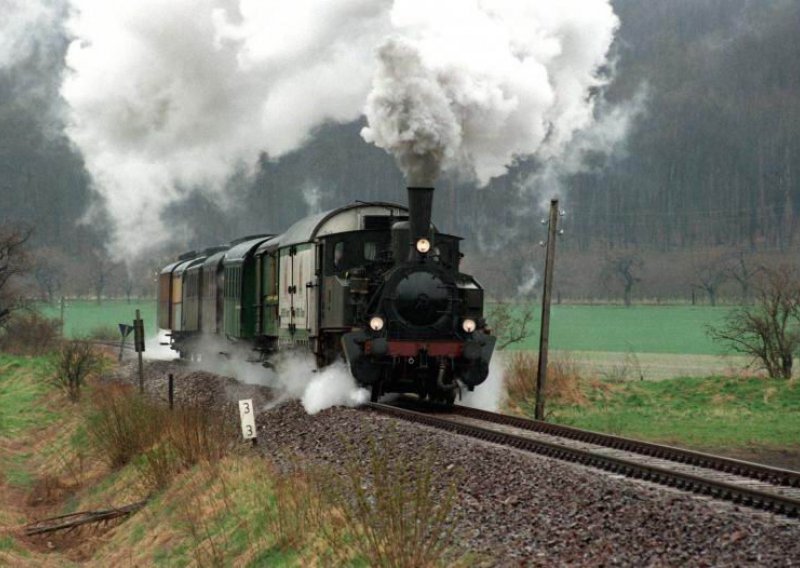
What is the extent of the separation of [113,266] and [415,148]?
181629mm

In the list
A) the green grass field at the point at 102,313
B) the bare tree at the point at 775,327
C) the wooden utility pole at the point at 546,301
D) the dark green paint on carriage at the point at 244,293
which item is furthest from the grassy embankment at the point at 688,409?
the green grass field at the point at 102,313

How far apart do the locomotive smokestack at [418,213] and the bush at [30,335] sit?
34.8 metres

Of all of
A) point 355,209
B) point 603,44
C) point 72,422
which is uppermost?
point 603,44

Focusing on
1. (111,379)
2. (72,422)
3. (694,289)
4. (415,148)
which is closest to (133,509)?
(415,148)

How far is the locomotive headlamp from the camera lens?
17094 millimetres

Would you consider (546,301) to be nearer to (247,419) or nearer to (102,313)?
(247,419)

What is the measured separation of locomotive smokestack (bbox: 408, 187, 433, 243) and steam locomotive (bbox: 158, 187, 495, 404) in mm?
15

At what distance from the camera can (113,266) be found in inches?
7702

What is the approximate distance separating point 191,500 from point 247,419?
272 cm

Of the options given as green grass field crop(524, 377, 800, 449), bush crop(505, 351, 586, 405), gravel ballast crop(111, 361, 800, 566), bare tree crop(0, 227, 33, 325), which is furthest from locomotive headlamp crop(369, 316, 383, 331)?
bare tree crop(0, 227, 33, 325)

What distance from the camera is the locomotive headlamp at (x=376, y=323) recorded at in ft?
56.1

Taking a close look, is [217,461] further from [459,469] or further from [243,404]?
[459,469]

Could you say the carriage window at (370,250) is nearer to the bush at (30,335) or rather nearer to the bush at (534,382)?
the bush at (534,382)

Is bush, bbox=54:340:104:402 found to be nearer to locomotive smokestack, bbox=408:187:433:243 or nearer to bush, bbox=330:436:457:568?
locomotive smokestack, bbox=408:187:433:243
